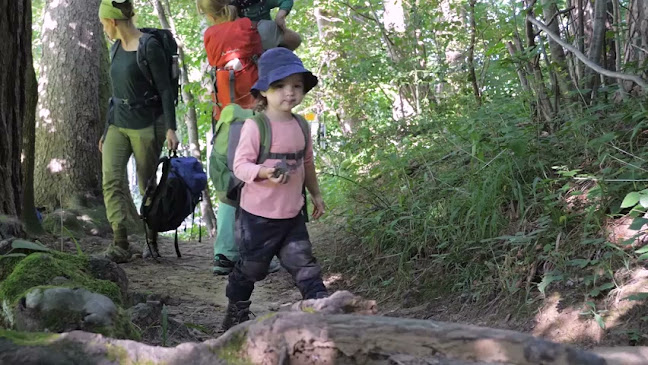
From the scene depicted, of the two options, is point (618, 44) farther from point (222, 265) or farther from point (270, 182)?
point (222, 265)

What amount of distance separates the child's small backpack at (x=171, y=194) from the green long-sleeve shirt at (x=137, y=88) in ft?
1.53

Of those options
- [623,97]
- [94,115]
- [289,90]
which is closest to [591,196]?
[623,97]

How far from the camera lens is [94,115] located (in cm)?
880

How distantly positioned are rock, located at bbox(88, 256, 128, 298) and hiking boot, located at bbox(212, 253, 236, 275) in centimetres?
227

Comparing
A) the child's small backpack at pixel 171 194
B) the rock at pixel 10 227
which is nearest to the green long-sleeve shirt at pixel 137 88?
the child's small backpack at pixel 171 194

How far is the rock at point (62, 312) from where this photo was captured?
102 inches

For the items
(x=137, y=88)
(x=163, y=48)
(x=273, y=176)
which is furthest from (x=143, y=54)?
(x=273, y=176)

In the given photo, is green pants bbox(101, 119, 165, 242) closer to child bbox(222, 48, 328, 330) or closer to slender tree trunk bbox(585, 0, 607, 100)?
child bbox(222, 48, 328, 330)

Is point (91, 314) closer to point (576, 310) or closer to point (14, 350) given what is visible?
point (14, 350)

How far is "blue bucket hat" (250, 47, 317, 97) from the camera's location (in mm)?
4016

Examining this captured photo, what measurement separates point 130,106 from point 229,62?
1122 millimetres

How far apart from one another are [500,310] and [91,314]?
2.51 metres

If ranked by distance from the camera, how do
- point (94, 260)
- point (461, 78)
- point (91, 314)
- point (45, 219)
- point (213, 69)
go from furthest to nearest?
point (461, 78), point (45, 219), point (213, 69), point (94, 260), point (91, 314)

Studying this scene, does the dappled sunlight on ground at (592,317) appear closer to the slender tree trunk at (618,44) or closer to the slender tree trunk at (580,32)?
the slender tree trunk at (618,44)
